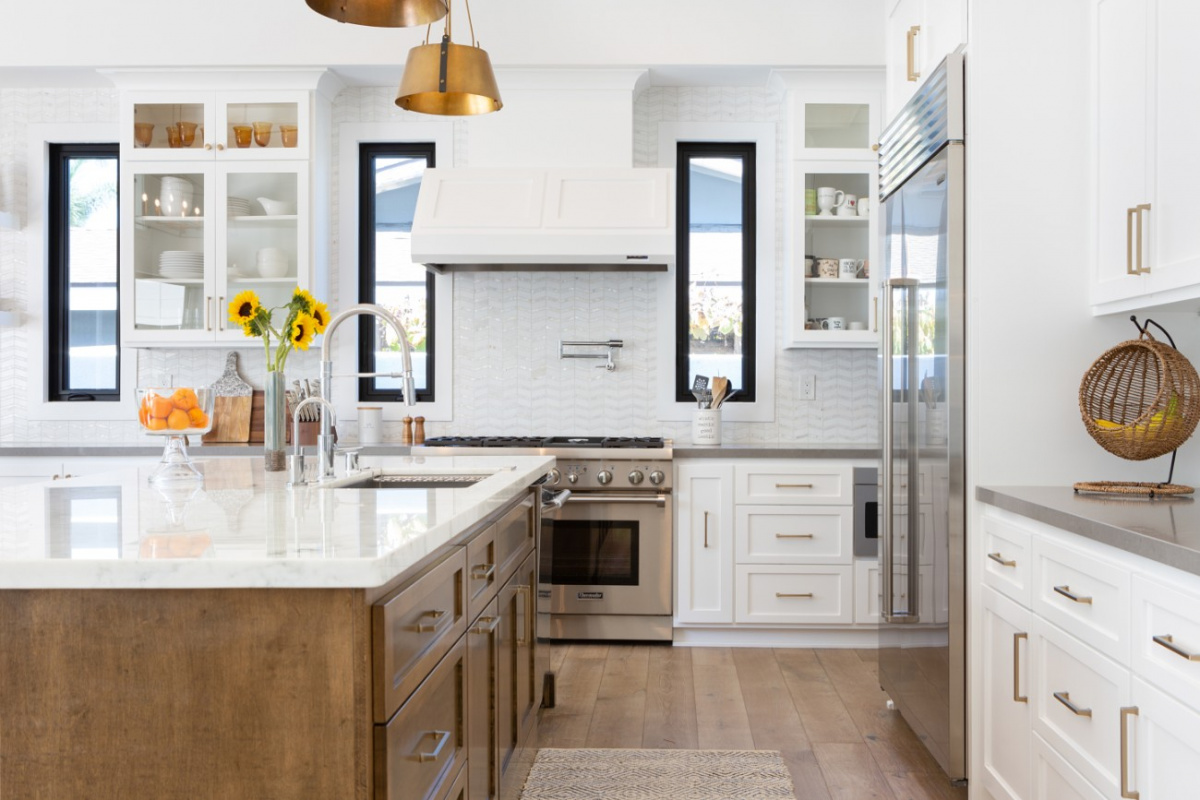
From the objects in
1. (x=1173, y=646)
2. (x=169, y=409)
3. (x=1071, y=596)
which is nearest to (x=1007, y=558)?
(x=1071, y=596)

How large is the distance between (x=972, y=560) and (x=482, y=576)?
1.35 metres

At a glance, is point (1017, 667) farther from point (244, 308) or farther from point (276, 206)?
point (276, 206)

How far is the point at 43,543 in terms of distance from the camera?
1.28 metres

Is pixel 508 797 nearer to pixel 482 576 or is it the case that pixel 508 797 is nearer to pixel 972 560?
pixel 482 576

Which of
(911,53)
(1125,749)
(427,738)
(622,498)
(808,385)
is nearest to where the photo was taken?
(427,738)

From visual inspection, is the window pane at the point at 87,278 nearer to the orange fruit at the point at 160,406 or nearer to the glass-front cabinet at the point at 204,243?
the glass-front cabinet at the point at 204,243

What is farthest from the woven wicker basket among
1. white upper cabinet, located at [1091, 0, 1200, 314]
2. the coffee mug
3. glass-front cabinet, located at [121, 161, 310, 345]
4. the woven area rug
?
glass-front cabinet, located at [121, 161, 310, 345]

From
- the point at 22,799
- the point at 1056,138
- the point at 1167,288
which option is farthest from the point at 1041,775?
the point at 22,799

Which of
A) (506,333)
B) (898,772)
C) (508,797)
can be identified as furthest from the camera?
(506,333)

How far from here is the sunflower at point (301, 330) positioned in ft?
7.36

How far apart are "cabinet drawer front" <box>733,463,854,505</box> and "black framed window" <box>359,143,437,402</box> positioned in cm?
160

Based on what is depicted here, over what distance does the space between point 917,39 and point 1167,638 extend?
6.80ft

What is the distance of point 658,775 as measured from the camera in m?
2.72

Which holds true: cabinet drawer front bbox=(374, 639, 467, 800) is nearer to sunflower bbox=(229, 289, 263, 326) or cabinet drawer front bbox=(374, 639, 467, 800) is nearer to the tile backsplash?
sunflower bbox=(229, 289, 263, 326)
